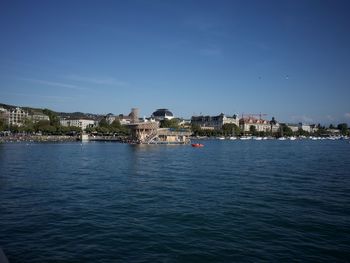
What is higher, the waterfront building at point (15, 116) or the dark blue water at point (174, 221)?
the waterfront building at point (15, 116)

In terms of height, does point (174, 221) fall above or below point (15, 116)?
below

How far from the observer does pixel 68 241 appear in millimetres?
13648

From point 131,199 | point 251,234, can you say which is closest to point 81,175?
point 131,199

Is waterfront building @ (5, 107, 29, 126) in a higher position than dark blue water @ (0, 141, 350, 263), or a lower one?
higher

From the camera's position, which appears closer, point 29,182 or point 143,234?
point 143,234

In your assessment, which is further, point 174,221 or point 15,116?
point 15,116

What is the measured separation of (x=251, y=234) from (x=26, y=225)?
33.1 ft

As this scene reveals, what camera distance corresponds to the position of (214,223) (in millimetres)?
16297

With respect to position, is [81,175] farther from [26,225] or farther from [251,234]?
[251,234]

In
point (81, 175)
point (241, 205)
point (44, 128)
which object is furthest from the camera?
point (44, 128)

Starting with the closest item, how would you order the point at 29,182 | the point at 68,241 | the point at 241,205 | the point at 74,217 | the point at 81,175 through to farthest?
the point at 68,241 → the point at 74,217 → the point at 241,205 → the point at 29,182 → the point at 81,175

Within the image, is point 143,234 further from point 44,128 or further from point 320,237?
point 44,128

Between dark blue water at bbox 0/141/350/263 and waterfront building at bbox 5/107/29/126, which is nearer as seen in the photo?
A: dark blue water at bbox 0/141/350/263

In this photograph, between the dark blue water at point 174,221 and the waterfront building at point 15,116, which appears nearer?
the dark blue water at point 174,221
